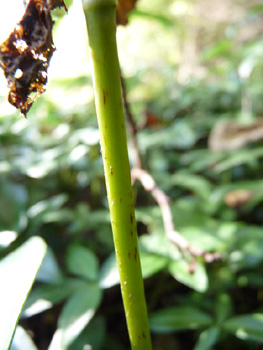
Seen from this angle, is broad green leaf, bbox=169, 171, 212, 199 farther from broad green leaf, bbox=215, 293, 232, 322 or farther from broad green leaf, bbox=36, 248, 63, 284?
broad green leaf, bbox=36, 248, 63, 284

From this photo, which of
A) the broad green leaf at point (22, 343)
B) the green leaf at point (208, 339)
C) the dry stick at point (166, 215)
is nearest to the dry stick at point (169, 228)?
the dry stick at point (166, 215)

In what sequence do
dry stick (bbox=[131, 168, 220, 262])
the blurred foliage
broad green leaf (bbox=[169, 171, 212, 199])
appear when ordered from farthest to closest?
broad green leaf (bbox=[169, 171, 212, 199]) → the blurred foliage → dry stick (bbox=[131, 168, 220, 262])

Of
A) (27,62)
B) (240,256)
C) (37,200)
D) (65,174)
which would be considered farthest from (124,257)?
(65,174)

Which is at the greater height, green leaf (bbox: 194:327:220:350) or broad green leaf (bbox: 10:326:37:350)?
broad green leaf (bbox: 10:326:37:350)

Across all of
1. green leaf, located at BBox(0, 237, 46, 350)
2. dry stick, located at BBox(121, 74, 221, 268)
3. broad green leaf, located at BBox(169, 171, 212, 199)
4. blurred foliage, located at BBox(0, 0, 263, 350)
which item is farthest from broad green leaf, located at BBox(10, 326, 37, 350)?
broad green leaf, located at BBox(169, 171, 212, 199)

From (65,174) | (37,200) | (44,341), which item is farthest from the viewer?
(65,174)

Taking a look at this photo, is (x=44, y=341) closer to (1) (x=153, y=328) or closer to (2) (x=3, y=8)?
(1) (x=153, y=328)
